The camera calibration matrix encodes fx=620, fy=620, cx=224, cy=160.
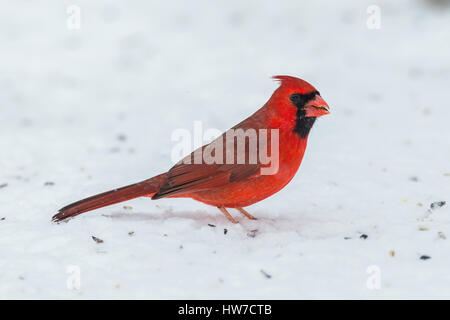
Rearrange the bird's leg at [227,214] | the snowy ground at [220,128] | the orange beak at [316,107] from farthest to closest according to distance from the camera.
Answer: the bird's leg at [227,214], the orange beak at [316,107], the snowy ground at [220,128]

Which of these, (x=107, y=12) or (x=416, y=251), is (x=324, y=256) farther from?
(x=107, y=12)

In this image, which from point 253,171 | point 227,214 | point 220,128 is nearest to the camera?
point 253,171

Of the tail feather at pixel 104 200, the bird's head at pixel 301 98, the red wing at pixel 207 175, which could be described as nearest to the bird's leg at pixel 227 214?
the red wing at pixel 207 175

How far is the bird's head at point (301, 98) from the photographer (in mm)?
3342

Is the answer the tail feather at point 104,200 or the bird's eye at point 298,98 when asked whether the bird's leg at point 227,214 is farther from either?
the bird's eye at point 298,98

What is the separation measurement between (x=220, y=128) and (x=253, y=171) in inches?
87.7

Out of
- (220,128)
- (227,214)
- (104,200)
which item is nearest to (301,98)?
(227,214)

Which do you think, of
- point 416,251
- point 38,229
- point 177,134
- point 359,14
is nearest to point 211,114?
point 177,134

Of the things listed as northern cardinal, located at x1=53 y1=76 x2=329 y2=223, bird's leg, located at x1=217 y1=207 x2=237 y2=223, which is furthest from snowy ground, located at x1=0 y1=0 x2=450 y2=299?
northern cardinal, located at x1=53 y1=76 x2=329 y2=223

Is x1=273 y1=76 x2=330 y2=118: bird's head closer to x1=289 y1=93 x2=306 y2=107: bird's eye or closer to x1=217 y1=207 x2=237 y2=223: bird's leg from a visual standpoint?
x1=289 y1=93 x2=306 y2=107: bird's eye

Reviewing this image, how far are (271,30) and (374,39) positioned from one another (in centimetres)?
134

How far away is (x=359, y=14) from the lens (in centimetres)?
862

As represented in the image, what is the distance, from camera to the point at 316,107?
132 inches

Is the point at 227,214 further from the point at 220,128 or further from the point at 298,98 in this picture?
the point at 220,128
